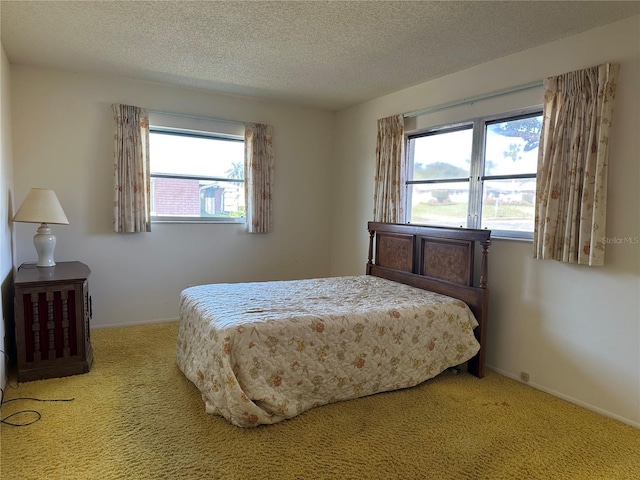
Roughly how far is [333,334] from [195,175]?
266 cm

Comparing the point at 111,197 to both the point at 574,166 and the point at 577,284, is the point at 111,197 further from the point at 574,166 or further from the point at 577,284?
the point at 577,284

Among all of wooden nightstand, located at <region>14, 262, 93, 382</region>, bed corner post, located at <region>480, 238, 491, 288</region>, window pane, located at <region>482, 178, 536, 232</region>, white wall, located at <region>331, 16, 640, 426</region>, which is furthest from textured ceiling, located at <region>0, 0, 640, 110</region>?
wooden nightstand, located at <region>14, 262, 93, 382</region>

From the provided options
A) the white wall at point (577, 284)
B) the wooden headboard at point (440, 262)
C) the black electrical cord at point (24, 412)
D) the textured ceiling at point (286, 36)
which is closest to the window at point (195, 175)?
the textured ceiling at point (286, 36)

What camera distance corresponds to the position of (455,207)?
362 cm

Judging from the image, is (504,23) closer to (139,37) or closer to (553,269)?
(553,269)

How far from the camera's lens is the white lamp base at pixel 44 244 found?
3.23 metres

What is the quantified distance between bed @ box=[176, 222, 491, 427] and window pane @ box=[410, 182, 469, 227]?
1.16 feet

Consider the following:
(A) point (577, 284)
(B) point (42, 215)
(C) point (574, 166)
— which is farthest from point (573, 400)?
(B) point (42, 215)

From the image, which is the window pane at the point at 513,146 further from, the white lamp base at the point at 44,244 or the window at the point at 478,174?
the white lamp base at the point at 44,244

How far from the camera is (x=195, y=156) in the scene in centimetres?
436

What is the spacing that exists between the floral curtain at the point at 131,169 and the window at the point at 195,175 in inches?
5.7

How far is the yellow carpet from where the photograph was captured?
1923 mm

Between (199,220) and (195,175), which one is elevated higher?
(195,175)

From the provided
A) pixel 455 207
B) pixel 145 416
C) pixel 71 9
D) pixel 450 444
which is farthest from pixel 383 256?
pixel 71 9
